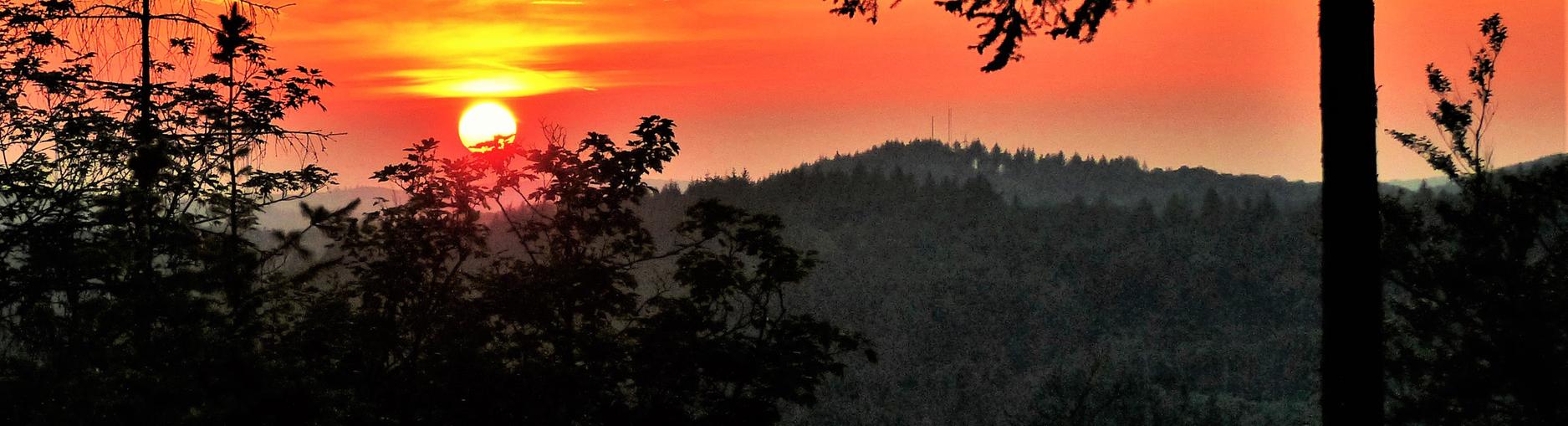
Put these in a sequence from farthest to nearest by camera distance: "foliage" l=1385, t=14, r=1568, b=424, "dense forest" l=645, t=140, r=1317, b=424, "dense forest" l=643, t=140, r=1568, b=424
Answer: "dense forest" l=645, t=140, r=1317, b=424, "dense forest" l=643, t=140, r=1568, b=424, "foliage" l=1385, t=14, r=1568, b=424

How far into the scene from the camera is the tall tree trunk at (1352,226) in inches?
335

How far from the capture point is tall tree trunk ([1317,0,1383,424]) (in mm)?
8500

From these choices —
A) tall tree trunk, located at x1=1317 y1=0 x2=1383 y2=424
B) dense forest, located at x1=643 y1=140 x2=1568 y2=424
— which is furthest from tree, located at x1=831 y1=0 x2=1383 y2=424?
dense forest, located at x1=643 y1=140 x2=1568 y2=424

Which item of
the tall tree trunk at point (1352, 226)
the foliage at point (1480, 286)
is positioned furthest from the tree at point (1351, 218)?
the foliage at point (1480, 286)

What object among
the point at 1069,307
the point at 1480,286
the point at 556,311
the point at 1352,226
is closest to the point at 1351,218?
the point at 1352,226

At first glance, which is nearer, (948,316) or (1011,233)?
(948,316)

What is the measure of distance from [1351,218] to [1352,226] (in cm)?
5

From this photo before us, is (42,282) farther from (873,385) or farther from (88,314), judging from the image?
(873,385)

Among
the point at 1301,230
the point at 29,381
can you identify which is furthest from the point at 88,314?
the point at 1301,230

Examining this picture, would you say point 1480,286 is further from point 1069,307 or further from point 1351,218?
point 1069,307

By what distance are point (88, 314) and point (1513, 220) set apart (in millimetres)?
18438

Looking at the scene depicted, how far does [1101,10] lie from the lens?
9602 mm

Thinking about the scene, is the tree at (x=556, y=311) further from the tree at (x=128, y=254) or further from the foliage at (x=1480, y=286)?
the foliage at (x=1480, y=286)

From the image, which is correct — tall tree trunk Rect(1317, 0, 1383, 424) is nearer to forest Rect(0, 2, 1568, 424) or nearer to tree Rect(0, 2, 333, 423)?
forest Rect(0, 2, 1568, 424)
